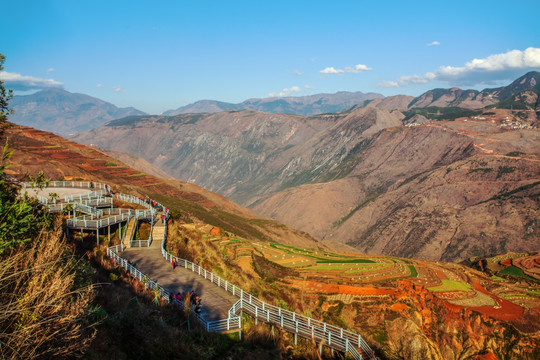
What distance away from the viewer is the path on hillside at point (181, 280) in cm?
1841

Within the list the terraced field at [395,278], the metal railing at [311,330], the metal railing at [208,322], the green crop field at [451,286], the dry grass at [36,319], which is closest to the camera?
the dry grass at [36,319]

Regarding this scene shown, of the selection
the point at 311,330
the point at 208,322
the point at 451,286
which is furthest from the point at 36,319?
the point at 451,286

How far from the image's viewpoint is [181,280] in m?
22.0

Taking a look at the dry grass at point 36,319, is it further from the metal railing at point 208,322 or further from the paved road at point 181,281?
the paved road at point 181,281

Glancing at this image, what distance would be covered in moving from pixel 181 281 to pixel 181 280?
0.58 feet

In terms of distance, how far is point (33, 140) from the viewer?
276ft

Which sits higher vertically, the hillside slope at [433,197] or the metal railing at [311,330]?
the metal railing at [311,330]

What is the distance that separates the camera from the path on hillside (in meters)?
18.4

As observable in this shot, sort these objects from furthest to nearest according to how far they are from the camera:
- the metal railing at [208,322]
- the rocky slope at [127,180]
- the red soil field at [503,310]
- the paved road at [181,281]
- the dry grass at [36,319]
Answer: the rocky slope at [127,180] < the red soil field at [503,310] < the paved road at [181,281] < the metal railing at [208,322] < the dry grass at [36,319]

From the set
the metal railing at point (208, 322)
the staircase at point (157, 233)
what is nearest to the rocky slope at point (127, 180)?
the staircase at point (157, 233)

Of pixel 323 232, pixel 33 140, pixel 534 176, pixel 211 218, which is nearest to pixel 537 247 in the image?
pixel 534 176

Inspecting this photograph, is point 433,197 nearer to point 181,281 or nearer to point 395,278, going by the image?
point 395,278

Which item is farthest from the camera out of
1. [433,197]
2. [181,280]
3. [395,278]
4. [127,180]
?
[433,197]

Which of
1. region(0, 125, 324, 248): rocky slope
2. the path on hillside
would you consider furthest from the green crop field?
region(0, 125, 324, 248): rocky slope
